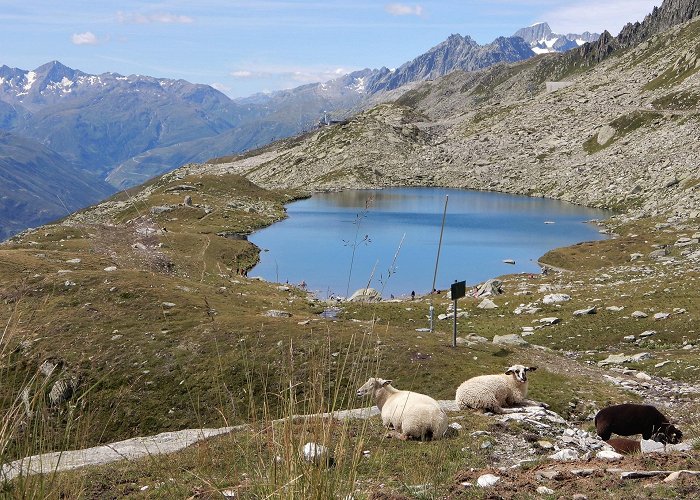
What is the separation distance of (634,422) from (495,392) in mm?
4132

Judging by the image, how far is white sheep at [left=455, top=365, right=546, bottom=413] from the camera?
1636cm

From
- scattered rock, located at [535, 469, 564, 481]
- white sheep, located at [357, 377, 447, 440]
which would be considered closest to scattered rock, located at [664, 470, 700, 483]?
scattered rock, located at [535, 469, 564, 481]

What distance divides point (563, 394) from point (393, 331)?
9.79 meters

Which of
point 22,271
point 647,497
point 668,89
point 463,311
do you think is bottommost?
point 463,311

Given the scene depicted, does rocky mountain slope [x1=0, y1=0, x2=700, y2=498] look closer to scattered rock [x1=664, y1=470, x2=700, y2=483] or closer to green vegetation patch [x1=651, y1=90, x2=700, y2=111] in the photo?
scattered rock [x1=664, y1=470, x2=700, y2=483]

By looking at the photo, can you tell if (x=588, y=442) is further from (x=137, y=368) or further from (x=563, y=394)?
(x=137, y=368)

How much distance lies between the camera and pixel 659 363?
25.4 m

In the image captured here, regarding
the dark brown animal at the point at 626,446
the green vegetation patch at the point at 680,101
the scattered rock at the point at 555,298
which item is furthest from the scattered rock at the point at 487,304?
the green vegetation patch at the point at 680,101

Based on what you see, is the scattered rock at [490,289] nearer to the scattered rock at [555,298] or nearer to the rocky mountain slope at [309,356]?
the rocky mountain slope at [309,356]

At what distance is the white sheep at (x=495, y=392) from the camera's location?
644 inches

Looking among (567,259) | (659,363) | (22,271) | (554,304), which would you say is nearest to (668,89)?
(567,259)

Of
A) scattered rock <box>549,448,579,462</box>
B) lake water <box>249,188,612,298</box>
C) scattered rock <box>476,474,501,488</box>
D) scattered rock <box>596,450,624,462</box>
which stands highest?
scattered rock <box>476,474,501,488</box>

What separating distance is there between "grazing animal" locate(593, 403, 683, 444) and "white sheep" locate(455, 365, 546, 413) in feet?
10.7

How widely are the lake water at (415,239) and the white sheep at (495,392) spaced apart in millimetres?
27924
